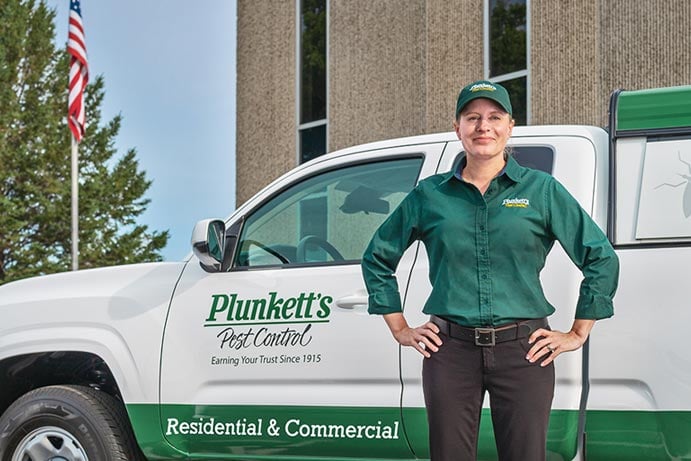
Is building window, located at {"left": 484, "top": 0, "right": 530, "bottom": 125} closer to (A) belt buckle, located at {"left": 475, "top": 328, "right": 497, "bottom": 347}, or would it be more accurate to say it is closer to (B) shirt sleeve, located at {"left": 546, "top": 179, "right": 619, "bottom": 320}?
(B) shirt sleeve, located at {"left": 546, "top": 179, "right": 619, "bottom": 320}

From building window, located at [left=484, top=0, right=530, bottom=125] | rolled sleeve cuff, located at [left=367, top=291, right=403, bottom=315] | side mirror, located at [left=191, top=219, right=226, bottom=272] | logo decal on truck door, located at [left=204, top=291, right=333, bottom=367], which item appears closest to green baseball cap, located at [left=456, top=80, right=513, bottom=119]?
rolled sleeve cuff, located at [left=367, top=291, right=403, bottom=315]

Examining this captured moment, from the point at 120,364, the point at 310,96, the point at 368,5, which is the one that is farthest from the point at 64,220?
the point at 120,364

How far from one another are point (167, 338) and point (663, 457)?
7.49 feet

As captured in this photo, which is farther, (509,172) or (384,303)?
(384,303)

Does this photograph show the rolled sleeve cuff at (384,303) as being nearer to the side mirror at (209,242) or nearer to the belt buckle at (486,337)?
the belt buckle at (486,337)

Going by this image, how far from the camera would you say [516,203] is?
329cm

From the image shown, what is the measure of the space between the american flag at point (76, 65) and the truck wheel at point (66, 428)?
49.6ft

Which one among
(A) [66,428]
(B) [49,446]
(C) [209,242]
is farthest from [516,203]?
(B) [49,446]

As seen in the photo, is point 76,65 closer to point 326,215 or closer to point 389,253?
point 326,215

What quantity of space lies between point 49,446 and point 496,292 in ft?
9.10

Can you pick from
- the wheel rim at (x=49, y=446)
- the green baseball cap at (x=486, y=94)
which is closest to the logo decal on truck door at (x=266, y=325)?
the wheel rim at (x=49, y=446)

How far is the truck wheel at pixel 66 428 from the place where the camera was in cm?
493

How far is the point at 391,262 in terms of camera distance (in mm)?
3482

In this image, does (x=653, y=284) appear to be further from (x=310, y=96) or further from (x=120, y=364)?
(x=310, y=96)
